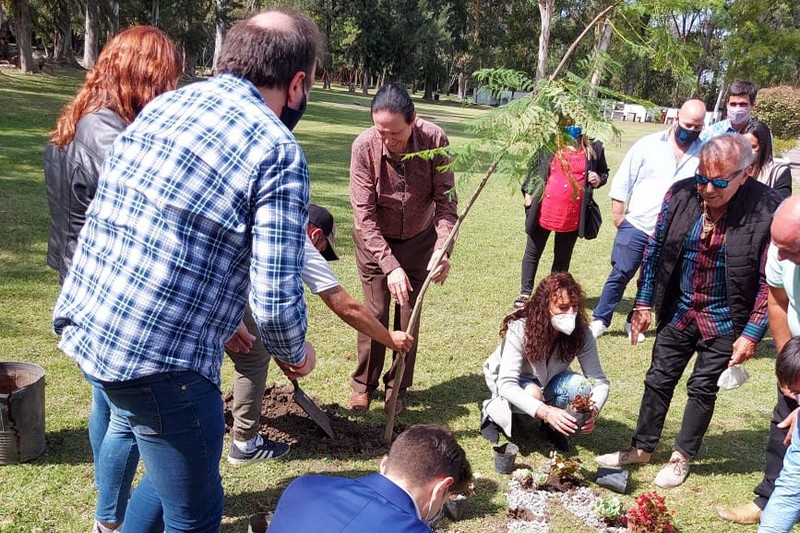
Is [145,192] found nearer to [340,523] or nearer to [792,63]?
[340,523]

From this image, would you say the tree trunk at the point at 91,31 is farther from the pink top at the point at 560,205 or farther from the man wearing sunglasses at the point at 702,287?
the man wearing sunglasses at the point at 702,287

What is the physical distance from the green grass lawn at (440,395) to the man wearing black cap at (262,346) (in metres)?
0.11

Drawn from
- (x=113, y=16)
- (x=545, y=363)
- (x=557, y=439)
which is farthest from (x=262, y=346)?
(x=113, y=16)

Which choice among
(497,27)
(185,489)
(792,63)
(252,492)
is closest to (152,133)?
(185,489)

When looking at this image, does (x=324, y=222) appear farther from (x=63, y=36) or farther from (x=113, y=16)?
(x=63, y=36)

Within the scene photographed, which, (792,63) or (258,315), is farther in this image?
(792,63)

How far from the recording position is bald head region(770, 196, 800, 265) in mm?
2838

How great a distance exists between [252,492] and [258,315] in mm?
1957

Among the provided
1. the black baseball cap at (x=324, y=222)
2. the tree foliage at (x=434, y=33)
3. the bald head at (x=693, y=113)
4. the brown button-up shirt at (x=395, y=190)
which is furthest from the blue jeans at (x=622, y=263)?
the tree foliage at (x=434, y=33)

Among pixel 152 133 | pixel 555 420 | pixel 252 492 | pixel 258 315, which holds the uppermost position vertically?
pixel 152 133

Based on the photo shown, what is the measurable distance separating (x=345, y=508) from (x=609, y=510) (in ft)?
6.93

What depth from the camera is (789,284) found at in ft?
10.3

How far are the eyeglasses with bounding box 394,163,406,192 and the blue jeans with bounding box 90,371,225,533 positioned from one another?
238 cm

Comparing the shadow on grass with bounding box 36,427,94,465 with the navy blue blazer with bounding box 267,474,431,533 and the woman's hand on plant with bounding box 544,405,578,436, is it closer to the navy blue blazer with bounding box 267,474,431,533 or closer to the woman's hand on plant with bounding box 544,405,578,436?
the navy blue blazer with bounding box 267,474,431,533
